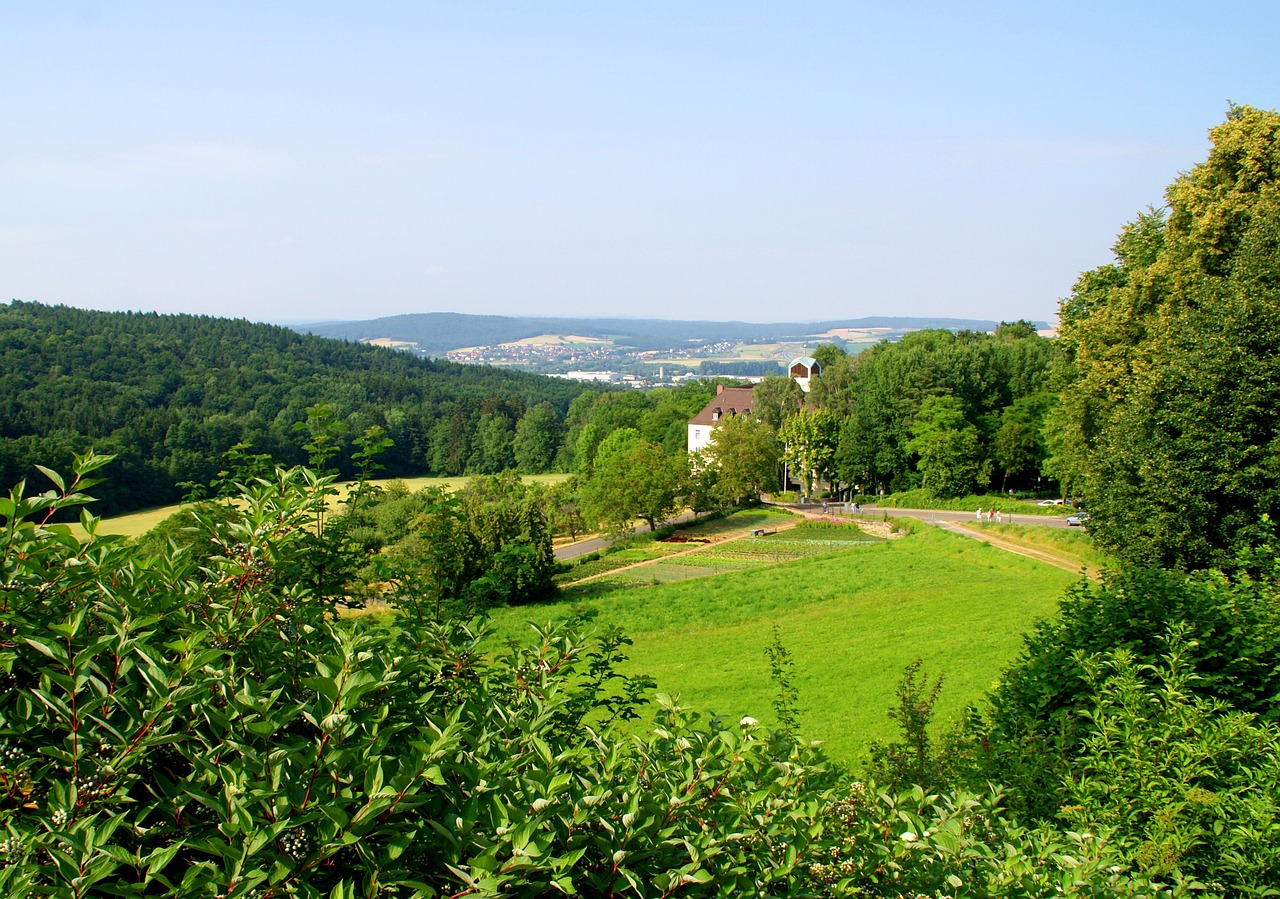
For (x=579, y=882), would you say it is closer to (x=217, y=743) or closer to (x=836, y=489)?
(x=217, y=743)

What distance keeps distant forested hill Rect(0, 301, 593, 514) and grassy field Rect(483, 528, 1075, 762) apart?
79.3 ft

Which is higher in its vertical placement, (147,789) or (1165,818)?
(147,789)

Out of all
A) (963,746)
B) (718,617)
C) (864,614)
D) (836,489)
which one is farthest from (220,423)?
(963,746)

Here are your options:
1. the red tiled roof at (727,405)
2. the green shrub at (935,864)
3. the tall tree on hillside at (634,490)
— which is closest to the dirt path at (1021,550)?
the tall tree on hillside at (634,490)

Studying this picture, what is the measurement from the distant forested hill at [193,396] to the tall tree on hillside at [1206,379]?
38.0 metres

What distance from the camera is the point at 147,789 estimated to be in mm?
2623

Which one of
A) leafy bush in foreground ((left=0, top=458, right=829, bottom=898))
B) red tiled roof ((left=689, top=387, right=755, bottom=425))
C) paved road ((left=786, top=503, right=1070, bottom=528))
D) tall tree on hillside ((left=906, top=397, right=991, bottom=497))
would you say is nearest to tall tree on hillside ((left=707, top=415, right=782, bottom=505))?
paved road ((left=786, top=503, right=1070, bottom=528))

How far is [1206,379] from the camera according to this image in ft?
53.3

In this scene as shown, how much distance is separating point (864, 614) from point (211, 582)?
25.8 m

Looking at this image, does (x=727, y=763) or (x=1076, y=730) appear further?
(x=1076, y=730)

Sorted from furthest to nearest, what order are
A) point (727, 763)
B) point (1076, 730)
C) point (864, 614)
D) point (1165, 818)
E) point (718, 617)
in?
point (718, 617) → point (864, 614) → point (1076, 730) → point (1165, 818) → point (727, 763)

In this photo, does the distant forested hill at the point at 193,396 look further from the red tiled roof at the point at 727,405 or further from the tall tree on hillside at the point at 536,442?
the red tiled roof at the point at 727,405

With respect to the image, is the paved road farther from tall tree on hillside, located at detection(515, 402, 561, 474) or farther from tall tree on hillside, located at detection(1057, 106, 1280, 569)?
tall tree on hillside, located at detection(515, 402, 561, 474)

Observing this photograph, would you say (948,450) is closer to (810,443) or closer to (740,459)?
(810,443)
